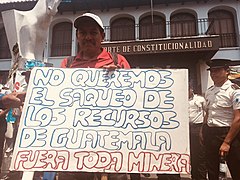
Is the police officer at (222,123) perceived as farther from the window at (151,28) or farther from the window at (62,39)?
the window at (62,39)

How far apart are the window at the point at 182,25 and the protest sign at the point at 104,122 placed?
11484 millimetres

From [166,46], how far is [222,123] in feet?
27.4

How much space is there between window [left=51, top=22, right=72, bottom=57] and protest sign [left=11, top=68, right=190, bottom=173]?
12.1 meters

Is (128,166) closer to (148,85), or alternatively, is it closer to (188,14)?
(148,85)

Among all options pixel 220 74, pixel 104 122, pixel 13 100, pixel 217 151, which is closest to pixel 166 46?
pixel 220 74

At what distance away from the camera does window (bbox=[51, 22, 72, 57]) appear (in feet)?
45.4

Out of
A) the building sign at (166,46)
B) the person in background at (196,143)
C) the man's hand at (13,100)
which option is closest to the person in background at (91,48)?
the man's hand at (13,100)

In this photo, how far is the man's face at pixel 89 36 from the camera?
233 cm

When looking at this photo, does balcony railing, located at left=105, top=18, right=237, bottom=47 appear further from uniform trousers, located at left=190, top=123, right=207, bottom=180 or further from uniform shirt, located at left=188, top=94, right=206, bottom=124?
uniform trousers, located at left=190, top=123, right=207, bottom=180

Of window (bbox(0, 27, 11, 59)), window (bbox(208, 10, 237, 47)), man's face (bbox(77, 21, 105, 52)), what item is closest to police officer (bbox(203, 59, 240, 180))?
man's face (bbox(77, 21, 105, 52))

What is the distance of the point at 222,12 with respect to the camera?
43.5ft

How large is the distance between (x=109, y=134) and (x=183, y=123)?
526 mm

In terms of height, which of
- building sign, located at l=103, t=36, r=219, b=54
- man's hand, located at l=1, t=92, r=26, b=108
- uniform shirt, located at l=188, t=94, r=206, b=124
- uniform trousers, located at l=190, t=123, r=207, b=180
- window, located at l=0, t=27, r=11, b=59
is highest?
window, located at l=0, t=27, r=11, b=59

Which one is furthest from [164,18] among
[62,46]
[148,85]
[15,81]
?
[148,85]
